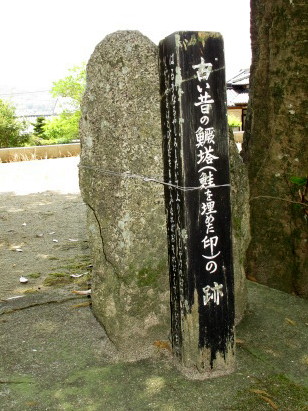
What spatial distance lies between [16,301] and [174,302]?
1.90 meters

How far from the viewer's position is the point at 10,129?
20.1 meters

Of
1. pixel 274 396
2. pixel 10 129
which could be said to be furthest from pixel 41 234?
pixel 10 129

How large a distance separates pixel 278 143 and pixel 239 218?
1.03 m

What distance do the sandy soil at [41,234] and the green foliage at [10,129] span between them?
6.95 meters

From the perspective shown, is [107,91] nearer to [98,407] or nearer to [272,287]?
[98,407]

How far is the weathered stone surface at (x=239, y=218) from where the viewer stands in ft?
12.5

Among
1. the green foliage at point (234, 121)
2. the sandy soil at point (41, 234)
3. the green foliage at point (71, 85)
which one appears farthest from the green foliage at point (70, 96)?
the sandy soil at point (41, 234)

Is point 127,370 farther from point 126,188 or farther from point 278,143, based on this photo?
point 278,143

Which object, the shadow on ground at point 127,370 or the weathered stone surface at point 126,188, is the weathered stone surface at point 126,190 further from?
the shadow on ground at point 127,370

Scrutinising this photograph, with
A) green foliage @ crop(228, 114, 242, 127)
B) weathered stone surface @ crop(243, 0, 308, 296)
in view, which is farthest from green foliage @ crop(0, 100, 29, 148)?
Result: weathered stone surface @ crop(243, 0, 308, 296)

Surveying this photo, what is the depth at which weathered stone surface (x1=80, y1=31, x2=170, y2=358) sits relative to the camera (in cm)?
324

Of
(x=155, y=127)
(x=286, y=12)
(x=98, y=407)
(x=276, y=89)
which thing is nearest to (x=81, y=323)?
(x=98, y=407)

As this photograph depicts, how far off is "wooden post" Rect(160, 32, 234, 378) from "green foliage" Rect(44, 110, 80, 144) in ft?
72.1

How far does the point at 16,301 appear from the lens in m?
4.49
